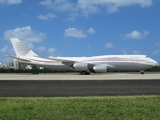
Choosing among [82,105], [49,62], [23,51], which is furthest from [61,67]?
[82,105]

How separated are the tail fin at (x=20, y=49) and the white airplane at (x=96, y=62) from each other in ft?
4.40

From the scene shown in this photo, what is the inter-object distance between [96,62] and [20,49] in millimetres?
15263

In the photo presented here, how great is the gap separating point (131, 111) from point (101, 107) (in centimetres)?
89

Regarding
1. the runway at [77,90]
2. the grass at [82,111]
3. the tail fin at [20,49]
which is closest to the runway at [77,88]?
the runway at [77,90]

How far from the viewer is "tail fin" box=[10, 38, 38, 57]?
5050cm

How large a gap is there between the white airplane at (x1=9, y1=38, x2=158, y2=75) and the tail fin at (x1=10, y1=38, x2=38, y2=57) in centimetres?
134

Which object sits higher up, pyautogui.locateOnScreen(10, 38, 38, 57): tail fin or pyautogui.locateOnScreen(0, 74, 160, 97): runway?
pyautogui.locateOnScreen(10, 38, 38, 57): tail fin

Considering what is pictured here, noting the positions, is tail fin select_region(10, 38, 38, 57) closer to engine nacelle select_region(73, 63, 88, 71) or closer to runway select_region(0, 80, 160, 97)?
engine nacelle select_region(73, 63, 88, 71)

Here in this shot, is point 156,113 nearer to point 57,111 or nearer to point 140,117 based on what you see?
point 140,117

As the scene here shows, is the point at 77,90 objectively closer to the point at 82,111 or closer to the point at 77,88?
the point at 77,88

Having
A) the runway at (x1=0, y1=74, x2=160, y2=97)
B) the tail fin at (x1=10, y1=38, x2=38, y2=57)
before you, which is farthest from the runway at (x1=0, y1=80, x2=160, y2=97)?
the tail fin at (x1=10, y1=38, x2=38, y2=57)

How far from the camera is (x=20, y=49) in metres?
50.5

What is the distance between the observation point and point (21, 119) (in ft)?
20.9


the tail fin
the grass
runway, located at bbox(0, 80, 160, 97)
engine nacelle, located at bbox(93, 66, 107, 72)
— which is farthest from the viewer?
the tail fin
